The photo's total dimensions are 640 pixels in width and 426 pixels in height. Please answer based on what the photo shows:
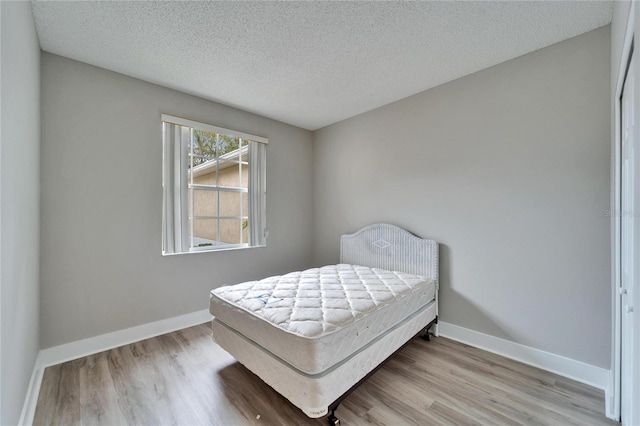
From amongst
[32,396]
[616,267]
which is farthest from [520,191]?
[32,396]

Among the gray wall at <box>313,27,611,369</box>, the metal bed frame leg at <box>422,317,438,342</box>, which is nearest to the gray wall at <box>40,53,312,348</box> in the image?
the metal bed frame leg at <box>422,317,438,342</box>

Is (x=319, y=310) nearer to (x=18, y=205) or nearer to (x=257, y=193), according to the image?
(x=18, y=205)

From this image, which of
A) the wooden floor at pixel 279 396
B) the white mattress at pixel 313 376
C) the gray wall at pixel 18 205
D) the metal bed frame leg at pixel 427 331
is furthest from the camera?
the metal bed frame leg at pixel 427 331

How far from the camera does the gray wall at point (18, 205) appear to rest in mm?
1173

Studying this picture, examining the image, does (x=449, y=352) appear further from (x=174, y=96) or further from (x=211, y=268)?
(x=174, y=96)

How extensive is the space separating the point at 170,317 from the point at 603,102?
4282mm

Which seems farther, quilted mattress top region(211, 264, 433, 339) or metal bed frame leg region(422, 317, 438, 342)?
metal bed frame leg region(422, 317, 438, 342)

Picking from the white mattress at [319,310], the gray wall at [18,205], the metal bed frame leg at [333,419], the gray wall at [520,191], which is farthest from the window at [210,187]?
the metal bed frame leg at [333,419]

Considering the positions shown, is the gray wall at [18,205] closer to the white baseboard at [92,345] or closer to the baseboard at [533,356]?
the white baseboard at [92,345]

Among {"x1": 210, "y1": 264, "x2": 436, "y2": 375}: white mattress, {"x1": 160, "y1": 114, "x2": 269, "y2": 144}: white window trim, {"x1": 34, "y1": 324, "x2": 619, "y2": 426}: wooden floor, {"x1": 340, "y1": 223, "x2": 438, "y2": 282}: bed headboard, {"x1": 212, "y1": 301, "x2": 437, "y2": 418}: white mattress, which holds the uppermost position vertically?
{"x1": 160, "y1": 114, "x2": 269, "y2": 144}: white window trim

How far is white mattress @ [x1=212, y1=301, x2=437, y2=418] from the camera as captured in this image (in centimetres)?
147

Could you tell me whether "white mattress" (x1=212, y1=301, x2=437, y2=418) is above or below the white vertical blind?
below

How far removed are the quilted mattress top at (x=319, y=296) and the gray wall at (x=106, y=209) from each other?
0.99m

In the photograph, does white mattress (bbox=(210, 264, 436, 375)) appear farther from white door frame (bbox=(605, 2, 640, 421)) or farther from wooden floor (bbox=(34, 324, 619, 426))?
white door frame (bbox=(605, 2, 640, 421))
